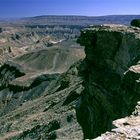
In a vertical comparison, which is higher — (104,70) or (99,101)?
(104,70)

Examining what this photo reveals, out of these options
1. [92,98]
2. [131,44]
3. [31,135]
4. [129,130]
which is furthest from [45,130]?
[129,130]

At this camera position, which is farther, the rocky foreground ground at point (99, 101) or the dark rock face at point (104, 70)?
the dark rock face at point (104, 70)

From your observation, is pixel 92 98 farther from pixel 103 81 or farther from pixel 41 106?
pixel 41 106

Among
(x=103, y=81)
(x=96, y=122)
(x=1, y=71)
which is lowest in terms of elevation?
(x=1, y=71)

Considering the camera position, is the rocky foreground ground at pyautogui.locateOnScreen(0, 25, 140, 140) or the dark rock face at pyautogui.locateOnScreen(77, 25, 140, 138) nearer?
the rocky foreground ground at pyautogui.locateOnScreen(0, 25, 140, 140)

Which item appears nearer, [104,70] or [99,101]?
[99,101]

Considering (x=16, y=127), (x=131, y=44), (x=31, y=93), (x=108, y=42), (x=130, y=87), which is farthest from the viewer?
(x=31, y=93)
